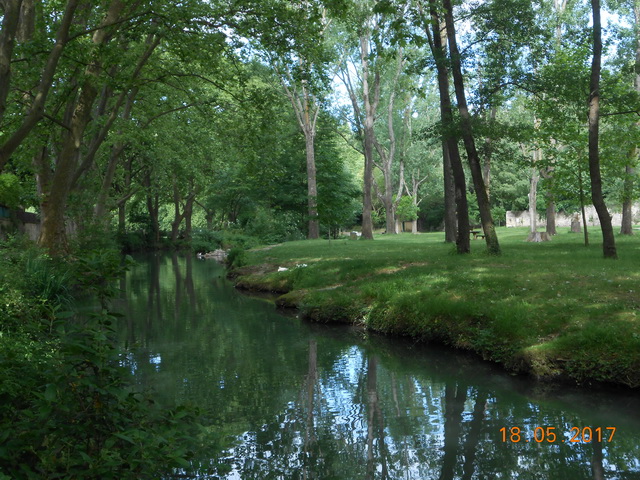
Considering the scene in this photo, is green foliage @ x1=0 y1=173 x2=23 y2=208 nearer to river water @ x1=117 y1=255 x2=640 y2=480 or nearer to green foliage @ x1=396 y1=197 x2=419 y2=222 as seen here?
river water @ x1=117 y1=255 x2=640 y2=480

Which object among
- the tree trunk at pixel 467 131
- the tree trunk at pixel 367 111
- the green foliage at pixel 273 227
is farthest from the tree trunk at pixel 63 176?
the green foliage at pixel 273 227

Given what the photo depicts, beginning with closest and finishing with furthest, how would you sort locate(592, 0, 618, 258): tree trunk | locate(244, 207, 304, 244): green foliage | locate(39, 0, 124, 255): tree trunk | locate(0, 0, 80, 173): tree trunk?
1. locate(0, 0, 80, 173): tree trunk
2. locate(592, 0, 618, 258): tree trunk
3. locate(39, 0, 124, 255): tree trunk
4. locate(244, 207, 304, 244): green foliage

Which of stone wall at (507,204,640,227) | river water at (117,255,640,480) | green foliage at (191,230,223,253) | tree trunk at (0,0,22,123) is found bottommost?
river water at (117,255,640,480)

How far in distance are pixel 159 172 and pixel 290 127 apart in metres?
9.61

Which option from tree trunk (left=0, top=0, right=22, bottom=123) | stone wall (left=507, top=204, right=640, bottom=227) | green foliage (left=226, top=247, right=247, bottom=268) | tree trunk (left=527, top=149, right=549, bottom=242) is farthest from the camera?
stone wall (left=507, top=204, right=640, bottom=227)

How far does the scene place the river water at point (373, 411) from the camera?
5.55 m

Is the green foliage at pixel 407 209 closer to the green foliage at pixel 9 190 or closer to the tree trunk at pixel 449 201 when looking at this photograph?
the tree trunk at pixel 449 201

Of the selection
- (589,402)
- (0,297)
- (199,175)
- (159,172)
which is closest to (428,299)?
(589,402)

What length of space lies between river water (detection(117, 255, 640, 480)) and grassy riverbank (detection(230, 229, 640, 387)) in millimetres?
384

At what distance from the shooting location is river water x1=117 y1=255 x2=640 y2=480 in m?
5.55

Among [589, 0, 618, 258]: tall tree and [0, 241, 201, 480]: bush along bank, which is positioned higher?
[589, 0, 618, 258]: tall tree

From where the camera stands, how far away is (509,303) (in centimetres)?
1033
